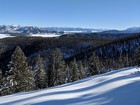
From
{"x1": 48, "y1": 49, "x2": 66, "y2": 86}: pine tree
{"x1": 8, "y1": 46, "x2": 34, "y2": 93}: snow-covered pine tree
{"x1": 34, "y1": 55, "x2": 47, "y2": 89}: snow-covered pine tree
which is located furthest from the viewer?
{"x1": 48, "y1": 49, "x2": 66, "y2": 86}: pine tree

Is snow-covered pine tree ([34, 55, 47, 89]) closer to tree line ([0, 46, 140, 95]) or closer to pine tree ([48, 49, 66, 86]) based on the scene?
tree line ([0, 46, 140, 95])

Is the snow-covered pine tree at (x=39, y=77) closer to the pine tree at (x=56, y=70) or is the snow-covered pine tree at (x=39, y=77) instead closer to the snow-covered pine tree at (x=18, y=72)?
the pine tree at (x=56, y=70)

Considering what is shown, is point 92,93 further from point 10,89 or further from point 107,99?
point 10,89

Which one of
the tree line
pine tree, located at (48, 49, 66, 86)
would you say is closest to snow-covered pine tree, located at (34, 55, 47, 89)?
the tree line

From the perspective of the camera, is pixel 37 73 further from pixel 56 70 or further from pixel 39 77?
pixel 56 70

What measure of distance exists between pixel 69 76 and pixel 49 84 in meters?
5.29

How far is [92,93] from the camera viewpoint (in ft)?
42.9

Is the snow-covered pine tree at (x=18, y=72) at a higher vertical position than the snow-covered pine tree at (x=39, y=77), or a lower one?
higher

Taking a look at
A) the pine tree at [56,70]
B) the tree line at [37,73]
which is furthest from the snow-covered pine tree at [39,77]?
the pine tree at [56,70]

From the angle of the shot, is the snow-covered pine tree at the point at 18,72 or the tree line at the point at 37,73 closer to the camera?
the snow-covered pine tree at the point at 18,72

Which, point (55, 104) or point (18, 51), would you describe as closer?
point (55, 104)

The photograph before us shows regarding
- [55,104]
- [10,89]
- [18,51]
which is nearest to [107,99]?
[55,104]

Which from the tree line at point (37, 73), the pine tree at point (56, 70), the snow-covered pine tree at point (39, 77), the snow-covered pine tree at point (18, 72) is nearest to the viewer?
the snow-covered pine tree at point (18, 72)

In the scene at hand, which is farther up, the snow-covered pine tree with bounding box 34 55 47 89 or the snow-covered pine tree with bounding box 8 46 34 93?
the snow-covered pine tree with bounding box 8 46 34 93
